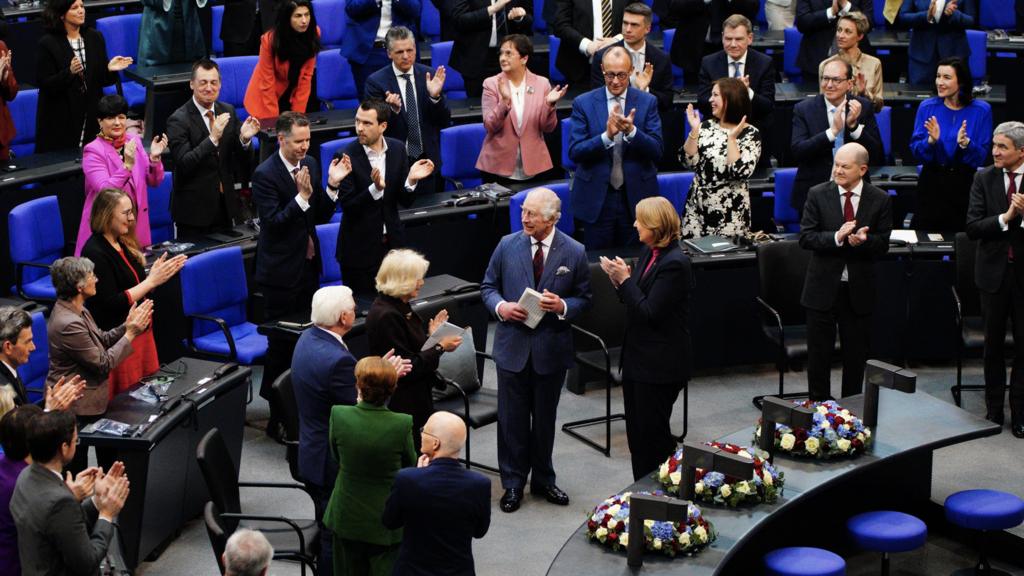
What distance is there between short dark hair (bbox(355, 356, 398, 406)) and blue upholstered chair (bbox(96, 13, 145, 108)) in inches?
251

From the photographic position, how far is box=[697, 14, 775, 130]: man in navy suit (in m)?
10.7

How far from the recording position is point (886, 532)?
7262 millimetres

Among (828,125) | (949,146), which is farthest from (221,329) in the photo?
(949,146)

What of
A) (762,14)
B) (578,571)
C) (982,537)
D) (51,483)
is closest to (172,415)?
(51,483)

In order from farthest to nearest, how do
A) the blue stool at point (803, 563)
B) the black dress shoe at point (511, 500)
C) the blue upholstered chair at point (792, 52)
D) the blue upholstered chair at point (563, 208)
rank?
Result: the blue upholstered chair at point (792, 52)
the blue upholstered chair at point (563, 208)
the black dress shoe at point (511, 500)
the blue stool at point (803, 563)

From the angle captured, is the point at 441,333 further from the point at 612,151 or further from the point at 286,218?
the point at 612,151

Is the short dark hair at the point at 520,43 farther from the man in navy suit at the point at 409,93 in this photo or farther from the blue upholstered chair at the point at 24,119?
the blue upholstered chair at the point at 24,119

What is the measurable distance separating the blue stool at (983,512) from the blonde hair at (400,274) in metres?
2.98

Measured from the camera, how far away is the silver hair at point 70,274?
718cm

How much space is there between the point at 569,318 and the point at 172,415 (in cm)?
208

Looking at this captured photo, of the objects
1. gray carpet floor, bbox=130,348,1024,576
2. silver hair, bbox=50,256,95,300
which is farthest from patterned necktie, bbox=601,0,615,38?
silver hair, bbox=50,256,95,300

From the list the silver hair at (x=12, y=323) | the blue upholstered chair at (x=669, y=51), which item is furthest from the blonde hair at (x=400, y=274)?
the blue upholstered chair at (x=669, y=51)

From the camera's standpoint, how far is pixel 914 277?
9.88 m

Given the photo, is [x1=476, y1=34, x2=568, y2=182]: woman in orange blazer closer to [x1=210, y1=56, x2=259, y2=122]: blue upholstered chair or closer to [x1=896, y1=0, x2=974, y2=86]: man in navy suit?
[x1=210, y1=56, x2=259, y2=122]: blue upholstered chair
